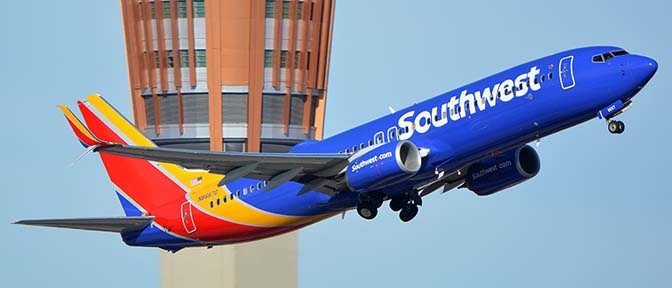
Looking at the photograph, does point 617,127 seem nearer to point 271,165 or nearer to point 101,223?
point 271,165

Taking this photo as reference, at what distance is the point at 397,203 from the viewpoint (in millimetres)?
67500

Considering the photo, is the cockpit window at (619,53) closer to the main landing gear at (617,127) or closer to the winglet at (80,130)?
the main landing gear at (617,127)

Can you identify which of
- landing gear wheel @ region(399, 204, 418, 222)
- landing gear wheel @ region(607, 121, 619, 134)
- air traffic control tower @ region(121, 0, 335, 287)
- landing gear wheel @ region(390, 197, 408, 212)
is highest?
landing gear wheel @ region(607, 121, 619, 134)

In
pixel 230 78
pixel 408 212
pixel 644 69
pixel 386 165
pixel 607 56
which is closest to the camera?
pixel 644 69

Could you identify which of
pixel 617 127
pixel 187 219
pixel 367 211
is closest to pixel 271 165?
pixel 367 211

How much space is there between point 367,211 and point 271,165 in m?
4.55

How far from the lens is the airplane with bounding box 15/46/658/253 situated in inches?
2356

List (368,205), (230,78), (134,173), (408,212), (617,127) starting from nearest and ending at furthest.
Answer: (617,127), (368,205), (408,212), (134,173), (230,78)

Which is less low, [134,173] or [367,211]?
[367,211]

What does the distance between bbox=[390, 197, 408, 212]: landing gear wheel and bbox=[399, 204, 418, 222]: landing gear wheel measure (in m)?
0.19

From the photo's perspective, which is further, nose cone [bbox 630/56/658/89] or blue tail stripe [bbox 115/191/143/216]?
blue tail stripe [bbox 115/191/143/216]

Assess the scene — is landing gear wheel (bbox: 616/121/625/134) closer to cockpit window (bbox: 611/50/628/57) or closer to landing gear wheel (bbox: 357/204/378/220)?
cockpit window (bbox: 611/50/628/57)

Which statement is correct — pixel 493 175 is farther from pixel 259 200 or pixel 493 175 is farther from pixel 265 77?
pixel 265 77

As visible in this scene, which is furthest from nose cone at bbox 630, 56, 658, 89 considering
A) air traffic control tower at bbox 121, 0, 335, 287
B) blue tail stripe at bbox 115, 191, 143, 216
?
air traffic control tower at bbox 121, 0, 335, 287
